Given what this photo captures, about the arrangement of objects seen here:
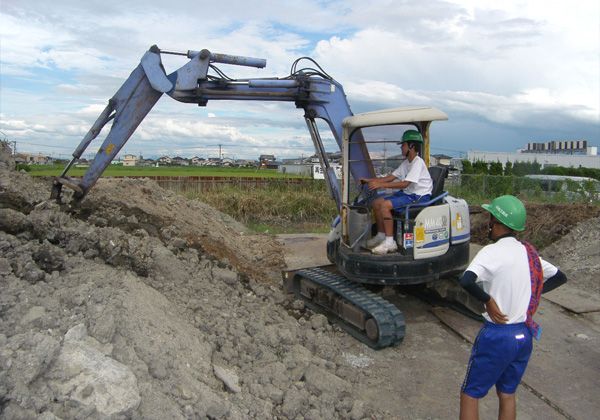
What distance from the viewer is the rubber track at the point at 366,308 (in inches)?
214

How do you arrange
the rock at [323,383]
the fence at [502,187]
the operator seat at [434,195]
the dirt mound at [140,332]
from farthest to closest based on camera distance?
the fence at [502,187]
the operator seat at [434,195]
the rock at [323,383]
the dirt mound at [140,332]

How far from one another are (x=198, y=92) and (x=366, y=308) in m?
3.63

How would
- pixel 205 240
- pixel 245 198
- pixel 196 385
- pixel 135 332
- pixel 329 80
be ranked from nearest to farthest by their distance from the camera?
pixel 196 385, pixel 135 332, pixel 329 80, pixel 205 240, pixel 245 198

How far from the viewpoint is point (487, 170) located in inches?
1300

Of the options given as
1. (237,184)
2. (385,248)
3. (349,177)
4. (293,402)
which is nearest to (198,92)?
(349,177)

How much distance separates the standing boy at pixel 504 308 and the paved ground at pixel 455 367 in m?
1.02

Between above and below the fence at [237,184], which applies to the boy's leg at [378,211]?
above

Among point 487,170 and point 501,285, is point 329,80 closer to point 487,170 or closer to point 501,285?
point 501,285

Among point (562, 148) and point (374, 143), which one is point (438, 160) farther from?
point (562, 148)

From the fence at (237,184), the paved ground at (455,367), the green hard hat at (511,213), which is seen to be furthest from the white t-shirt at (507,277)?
the fence at (237,184)

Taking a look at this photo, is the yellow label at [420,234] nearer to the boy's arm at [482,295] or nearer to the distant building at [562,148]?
the boy's arm at [482,295]

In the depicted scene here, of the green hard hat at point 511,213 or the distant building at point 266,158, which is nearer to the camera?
the green hard hat at point 511,213

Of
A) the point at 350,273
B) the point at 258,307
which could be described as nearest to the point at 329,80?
the point at 350,273

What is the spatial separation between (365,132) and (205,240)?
336 cm
